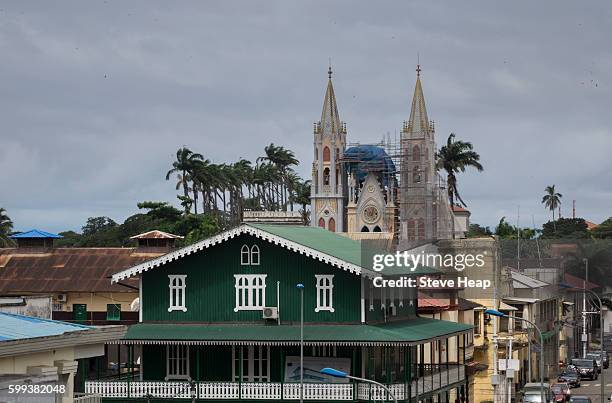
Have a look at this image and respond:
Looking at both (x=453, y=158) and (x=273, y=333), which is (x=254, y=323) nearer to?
(x=273, y=333)

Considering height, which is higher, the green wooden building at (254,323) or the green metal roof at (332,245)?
the green metal roof at (332,245)

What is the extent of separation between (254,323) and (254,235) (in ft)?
11.5

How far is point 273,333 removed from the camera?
52688mm

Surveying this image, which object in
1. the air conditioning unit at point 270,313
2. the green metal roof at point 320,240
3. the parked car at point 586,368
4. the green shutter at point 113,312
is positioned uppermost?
the green metal roof at point 320,240

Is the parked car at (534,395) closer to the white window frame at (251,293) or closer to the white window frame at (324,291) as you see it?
the white window frame at (324,291)

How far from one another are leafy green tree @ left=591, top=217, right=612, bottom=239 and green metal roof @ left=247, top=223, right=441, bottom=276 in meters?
115

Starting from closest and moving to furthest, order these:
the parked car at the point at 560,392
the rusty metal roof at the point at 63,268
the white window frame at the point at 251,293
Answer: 1. the white window frame at the point at 251,293
2. the parked car at the point at 560,392
3. the rusty metal roof at the point at 63,268

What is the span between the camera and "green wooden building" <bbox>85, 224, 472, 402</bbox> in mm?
52281

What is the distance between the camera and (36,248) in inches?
3425

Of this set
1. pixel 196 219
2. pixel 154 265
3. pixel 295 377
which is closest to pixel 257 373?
pixel 295 377

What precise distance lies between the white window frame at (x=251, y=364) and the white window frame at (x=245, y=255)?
10.9 feet

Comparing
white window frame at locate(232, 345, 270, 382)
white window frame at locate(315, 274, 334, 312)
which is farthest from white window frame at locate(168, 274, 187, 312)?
white window frame at locate(315, 274, 334, 312)

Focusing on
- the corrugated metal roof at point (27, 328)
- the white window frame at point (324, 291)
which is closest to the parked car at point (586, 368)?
the white window frame at point (324, 291)

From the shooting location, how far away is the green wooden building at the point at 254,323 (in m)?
52.3
